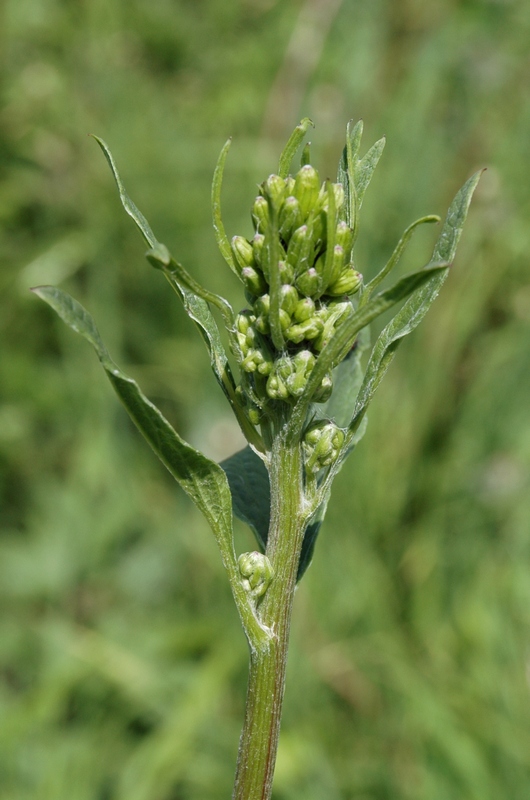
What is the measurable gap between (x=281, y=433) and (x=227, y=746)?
264 centimetres

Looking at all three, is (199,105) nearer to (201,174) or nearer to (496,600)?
(201,174)

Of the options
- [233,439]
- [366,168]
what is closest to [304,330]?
[366,168]

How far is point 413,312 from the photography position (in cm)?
117

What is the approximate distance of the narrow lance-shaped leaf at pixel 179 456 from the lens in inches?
39.9

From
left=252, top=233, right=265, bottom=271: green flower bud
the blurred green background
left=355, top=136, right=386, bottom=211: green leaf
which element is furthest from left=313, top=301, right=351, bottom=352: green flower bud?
the blurred green background

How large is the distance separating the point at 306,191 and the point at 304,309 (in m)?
0.16

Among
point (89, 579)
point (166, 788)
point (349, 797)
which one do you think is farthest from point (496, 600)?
point (89, 579)

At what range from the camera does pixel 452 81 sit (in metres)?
5.17

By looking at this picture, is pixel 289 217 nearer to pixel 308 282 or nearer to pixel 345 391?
pixel 308 282

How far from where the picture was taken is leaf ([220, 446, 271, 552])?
1.37 m

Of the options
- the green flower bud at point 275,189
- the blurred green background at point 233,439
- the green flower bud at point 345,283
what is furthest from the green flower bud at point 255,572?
the blurred green background at point 233,439

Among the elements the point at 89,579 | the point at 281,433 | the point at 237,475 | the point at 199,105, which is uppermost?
the point at 199,105

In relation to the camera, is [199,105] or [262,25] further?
[262,25]

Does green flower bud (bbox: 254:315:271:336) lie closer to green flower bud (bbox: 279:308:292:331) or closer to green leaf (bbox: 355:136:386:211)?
green flower bud (bbox: 279:308:292:331)
